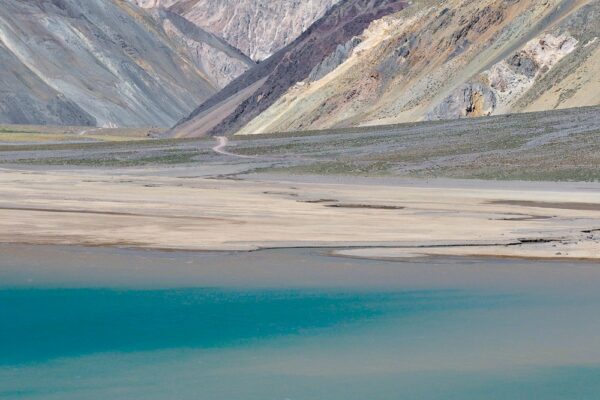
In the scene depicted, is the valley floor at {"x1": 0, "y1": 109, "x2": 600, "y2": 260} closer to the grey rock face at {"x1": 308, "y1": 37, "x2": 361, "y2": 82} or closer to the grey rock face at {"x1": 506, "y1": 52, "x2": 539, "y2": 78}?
the grey rock face at {"x1": 506, "y1": 52, "x2": 539, "y2": 78}

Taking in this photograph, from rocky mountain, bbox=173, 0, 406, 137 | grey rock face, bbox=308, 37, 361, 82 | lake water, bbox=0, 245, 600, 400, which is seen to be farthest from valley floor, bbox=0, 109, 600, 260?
rocky mountain, bbox=173, 0, 406, 137

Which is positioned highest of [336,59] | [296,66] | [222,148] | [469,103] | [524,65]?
[296,66]

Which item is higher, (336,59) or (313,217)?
(336,59)

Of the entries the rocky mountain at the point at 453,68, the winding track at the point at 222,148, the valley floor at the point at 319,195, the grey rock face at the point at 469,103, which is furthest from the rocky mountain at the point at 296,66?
the valley floor at the point at 319,195

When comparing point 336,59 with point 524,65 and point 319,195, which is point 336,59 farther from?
point 319,195

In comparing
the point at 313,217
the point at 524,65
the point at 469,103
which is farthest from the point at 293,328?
the point at 469,103

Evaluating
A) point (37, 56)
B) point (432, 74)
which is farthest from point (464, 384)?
point (37, 56)
